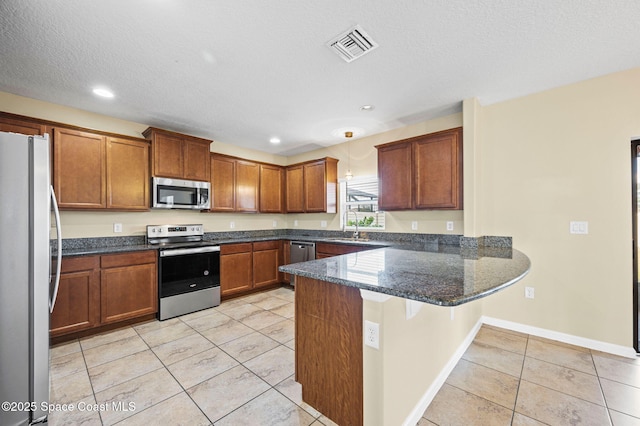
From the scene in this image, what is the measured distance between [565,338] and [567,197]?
1441 millimetres

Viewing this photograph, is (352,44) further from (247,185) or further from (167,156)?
(247,185)

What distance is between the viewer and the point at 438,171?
3285mm

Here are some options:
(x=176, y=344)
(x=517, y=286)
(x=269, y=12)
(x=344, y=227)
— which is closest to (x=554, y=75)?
(x=517, y=286)

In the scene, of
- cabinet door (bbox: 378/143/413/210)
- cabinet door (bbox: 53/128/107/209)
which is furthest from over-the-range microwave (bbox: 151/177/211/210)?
cabinet door (bbox: 378/143/413/210)

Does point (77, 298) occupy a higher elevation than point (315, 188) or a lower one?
lower

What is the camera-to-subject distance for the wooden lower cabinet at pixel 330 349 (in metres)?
1.46

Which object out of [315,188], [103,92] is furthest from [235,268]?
[103,92]

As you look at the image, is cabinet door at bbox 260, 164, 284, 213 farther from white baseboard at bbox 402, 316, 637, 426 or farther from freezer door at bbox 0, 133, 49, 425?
white baseboard at bbox 402, 316, 637, 426

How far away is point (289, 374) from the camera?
2.14 metres

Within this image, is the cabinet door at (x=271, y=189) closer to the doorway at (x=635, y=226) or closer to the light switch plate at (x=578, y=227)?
the light switch plate at (x=578, y=227)

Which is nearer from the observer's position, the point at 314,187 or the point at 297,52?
the point at 297,52

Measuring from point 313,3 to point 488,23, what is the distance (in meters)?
1.22

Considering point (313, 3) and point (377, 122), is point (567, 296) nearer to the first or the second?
point (377, 122)

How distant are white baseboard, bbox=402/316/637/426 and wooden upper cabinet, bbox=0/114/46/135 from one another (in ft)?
13.9
